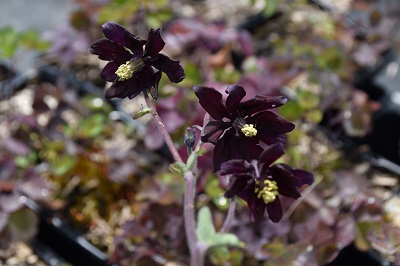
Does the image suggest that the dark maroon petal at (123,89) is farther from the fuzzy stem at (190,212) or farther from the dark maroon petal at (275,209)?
the dark maroon petal at (275,209)

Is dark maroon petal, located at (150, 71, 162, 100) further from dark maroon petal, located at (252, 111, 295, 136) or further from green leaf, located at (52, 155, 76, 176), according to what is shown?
green leaf, located at (52, 155, 76, 176)

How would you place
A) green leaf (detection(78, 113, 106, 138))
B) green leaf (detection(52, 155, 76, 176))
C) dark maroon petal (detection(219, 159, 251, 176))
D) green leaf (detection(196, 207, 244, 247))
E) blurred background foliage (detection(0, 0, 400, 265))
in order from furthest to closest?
1. green leaf (detection(78, 113, 106, 138))
2. green leaf (detection(52, 155, 76, 176))
3. blurred background foliage (detection(0, 0, 400, 265))
4. green leaf (detection(196, 207, 244, 247))
5. dark maroon petal (detection(219, 159, 251, 176))

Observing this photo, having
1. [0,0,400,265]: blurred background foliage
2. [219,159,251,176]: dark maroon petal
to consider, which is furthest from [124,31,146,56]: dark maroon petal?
[0,0,400,265]: blurred background foliage

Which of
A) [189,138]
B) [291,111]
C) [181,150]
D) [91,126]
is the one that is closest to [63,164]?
[91,126]

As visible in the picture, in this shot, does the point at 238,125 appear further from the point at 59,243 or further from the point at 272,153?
the point at 59,243

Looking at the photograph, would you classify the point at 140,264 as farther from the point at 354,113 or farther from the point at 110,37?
the point at 354,113

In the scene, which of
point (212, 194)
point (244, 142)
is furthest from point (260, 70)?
point (244, 142)
